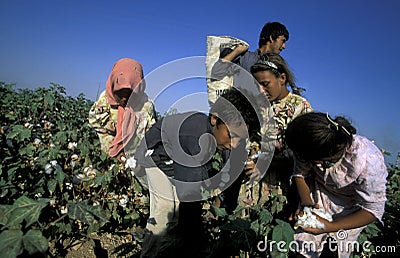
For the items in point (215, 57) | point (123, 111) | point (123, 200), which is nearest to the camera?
point (215, 57)

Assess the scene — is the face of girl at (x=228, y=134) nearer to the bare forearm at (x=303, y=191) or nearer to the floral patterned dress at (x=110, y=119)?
the bare forearm at (x=303, y=191)

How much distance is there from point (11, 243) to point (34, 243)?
60mm

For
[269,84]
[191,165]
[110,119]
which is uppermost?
[110,119]

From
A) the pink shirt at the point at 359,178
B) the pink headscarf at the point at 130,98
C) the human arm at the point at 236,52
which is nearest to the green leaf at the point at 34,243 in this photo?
the pink shirt at the point at 359,178

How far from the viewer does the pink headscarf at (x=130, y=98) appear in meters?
2.99

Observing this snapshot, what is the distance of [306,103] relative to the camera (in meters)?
2.21

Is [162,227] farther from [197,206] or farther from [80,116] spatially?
[80,116]

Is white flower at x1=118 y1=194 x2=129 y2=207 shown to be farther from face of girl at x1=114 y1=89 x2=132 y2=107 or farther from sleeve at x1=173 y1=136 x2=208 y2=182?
sleeve at x1=173 y1=136 x2=208 y2=182

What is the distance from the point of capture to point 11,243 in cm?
94

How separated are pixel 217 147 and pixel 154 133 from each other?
0.43 metres

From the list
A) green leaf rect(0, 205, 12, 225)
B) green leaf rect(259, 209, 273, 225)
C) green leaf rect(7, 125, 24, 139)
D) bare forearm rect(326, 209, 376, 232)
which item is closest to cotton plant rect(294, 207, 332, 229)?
bare forearm rect(326, 209, 376, 232)

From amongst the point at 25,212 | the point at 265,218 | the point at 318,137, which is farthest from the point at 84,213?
the point at 318,137

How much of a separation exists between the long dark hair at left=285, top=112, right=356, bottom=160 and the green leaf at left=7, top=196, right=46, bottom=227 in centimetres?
113

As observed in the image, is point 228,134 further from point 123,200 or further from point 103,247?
point 103,247
